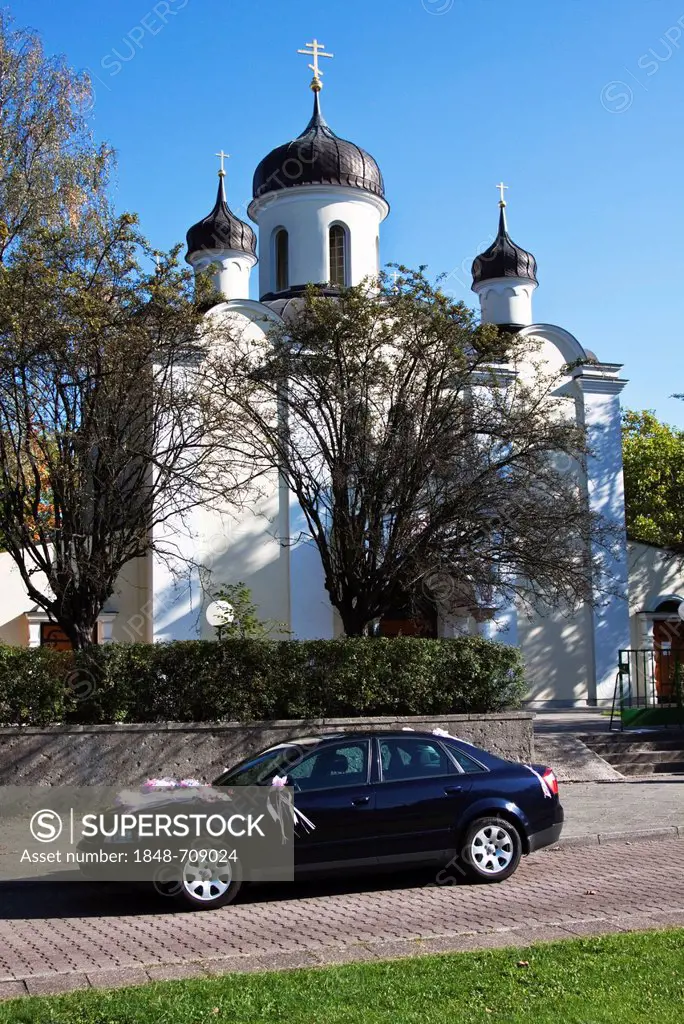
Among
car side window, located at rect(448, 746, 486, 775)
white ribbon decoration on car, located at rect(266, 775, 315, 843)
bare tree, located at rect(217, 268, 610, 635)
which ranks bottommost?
white ribbon decoration on car, located at rect(266, 775, 315, 843)

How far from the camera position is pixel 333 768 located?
9734 millimetres

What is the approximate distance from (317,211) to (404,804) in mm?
23942

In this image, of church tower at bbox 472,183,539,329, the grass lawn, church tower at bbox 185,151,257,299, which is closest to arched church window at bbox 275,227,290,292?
church tower at bbox 185,151,257,299

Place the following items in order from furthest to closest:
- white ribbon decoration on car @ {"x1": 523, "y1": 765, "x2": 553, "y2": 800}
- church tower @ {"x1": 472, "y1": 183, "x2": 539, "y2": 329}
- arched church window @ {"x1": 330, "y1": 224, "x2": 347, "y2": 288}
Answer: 1. church tower @ {"x1": 472, "y1": 183, "x2": 539, "y2": 329}
2. arched church window @ {"x1": 330, "y1": 224, "x2": 347, "y2": 288}
3. white ribbon decoration on car @ {"x1": 523, "y1": 765, "x2": 553, "y2": 800}

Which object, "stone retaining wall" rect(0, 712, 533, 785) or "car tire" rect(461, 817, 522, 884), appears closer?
"car tire" rect(461, 817, 522, 884)

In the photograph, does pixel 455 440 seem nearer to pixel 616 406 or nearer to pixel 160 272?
pixel 160 272

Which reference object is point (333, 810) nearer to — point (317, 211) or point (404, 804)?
point (404, 804)

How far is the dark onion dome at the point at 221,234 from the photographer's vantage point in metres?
32.1

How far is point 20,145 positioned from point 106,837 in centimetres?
1697

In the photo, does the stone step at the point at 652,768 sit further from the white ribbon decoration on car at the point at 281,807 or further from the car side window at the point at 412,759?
the white ribbon decoration on car at the point at 281,807

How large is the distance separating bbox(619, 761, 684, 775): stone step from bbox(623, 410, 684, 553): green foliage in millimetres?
22258

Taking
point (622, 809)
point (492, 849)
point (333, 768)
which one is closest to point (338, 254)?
point (622, 809)

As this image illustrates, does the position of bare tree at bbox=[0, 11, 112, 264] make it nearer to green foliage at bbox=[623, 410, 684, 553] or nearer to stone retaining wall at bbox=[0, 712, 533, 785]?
stone retaining wall at bbox=[0, 712, 533, 785]

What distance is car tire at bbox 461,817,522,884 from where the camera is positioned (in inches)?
384
